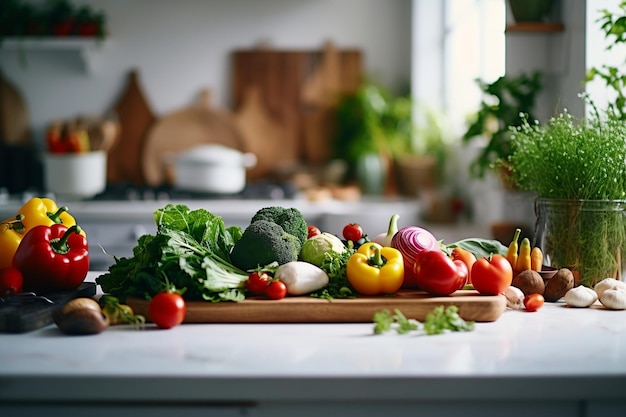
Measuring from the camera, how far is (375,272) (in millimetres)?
1298

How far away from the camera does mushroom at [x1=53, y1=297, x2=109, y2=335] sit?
3.82 feet

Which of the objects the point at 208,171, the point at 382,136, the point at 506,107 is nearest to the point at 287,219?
the point at 506,107

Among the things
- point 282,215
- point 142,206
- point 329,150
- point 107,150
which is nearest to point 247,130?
point 329,150

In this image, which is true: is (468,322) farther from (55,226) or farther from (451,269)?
(55,226)

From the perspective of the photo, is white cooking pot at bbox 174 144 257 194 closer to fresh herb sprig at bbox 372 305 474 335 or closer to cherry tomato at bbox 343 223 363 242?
cherry tomato at bbox 343 223 363 242

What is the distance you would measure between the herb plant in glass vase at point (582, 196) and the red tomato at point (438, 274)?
0.28 metres

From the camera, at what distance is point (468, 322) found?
125 centimetres

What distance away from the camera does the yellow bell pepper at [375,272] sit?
1301 mm

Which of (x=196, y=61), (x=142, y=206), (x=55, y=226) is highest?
(x=196, y=61)

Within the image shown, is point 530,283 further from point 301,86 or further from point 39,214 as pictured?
point 301,86

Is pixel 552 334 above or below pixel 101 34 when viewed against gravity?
below

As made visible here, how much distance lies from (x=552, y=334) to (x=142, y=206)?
2323 mm

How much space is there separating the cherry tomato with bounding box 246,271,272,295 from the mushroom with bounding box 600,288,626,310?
2.05 feet

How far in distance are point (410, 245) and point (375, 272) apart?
126 millimetres
